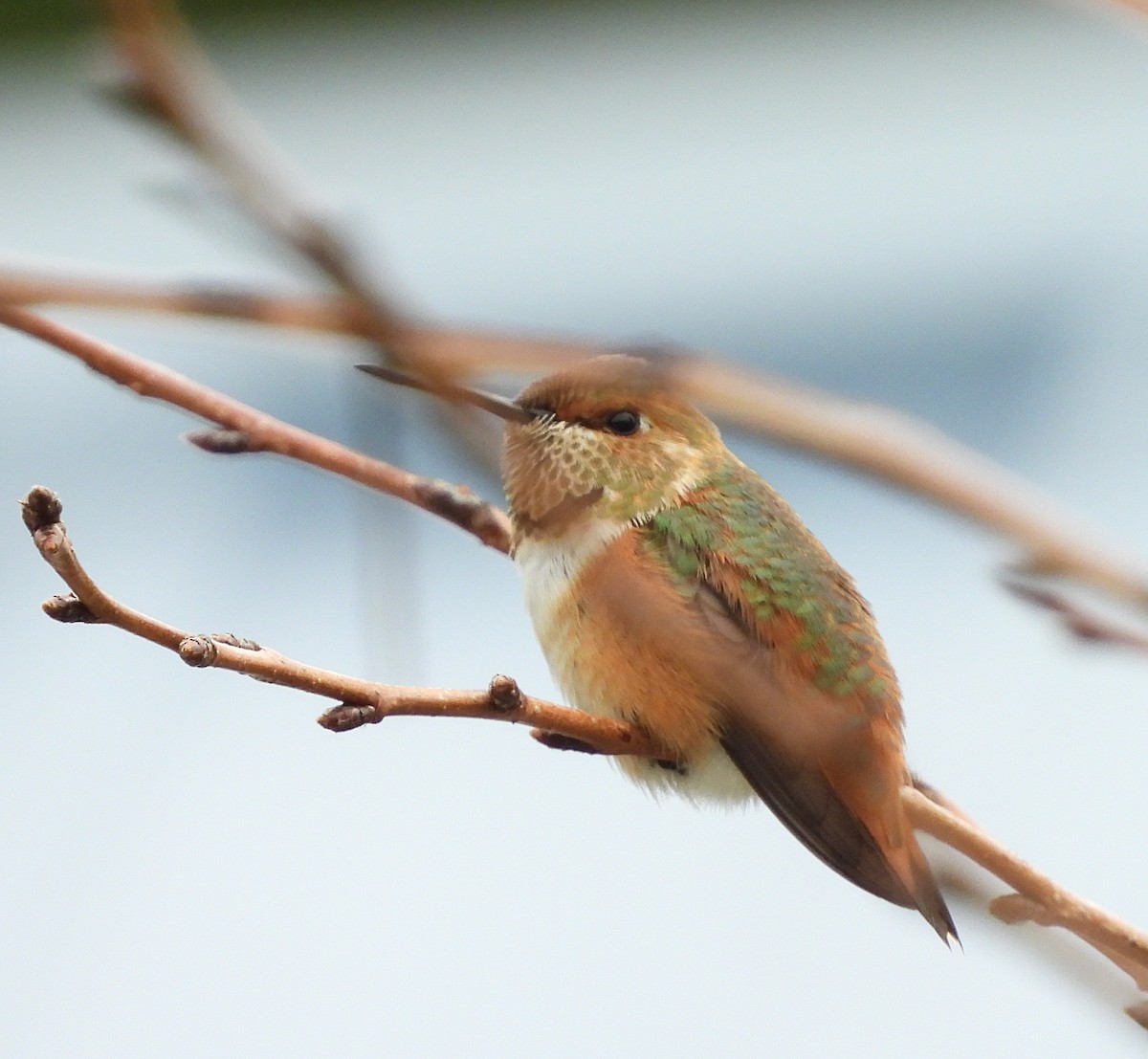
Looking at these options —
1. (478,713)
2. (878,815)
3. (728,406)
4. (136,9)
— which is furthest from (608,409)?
(136,9)

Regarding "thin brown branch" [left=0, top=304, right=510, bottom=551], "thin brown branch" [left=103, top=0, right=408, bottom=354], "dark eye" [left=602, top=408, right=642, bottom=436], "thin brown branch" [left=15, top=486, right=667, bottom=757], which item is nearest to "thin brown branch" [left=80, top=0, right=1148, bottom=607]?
"thin brown branch" [left=103, top=0, right=408, bottom=354]

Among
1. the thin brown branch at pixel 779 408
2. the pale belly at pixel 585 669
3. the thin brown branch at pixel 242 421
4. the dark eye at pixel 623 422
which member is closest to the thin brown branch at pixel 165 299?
the thin brown branch at pixel 779 408

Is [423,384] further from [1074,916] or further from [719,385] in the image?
[1074,916]

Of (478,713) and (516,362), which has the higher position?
(516,362)

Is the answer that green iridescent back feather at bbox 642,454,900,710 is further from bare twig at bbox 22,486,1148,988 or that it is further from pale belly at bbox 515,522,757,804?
bare twig at bbox 22,486,1148,988

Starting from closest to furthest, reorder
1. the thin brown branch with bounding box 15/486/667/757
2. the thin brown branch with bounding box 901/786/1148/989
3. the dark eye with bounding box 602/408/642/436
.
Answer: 1. the thin brown branch with bounding box 15/486/667/757
2. the thin brown branch with bounding box 901/786/1148/989
3. the dark eye with bounding box 602/408/642/436

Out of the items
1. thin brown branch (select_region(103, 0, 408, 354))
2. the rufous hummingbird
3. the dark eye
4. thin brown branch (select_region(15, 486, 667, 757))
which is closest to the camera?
thin brown branch (select_region(103, 0, 408, 354))

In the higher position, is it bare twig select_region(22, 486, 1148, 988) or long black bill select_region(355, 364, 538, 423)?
long black bill select_region(355, 364, 538, 423)

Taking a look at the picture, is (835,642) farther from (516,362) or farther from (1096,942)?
(516,362)
